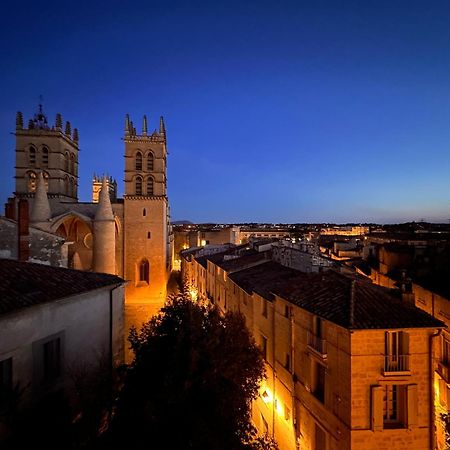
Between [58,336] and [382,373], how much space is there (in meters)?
9.62

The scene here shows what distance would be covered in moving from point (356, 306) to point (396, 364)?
2.05m

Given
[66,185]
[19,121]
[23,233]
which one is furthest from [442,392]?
[19,121]

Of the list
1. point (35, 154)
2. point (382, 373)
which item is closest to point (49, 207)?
point (35, 154)

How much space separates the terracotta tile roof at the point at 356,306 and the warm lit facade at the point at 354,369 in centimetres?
3

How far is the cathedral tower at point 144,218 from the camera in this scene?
3348 cm

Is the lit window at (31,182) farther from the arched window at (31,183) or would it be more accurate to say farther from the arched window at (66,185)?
the arched window at (66,185)

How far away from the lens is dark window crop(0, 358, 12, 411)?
294 inches

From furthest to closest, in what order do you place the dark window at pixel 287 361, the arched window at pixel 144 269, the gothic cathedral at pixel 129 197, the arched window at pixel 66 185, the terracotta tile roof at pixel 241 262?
the arched window at pixel 66 185, the arched window at pixel 144 269, the gothic cathedral at pixel 129 197, the terracotta tile roof at pixel 241 262, the dark window at pixel 287 361

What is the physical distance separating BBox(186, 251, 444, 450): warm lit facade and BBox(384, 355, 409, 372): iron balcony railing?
0.03 meters

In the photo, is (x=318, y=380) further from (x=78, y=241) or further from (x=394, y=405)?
(x=78, y=241)

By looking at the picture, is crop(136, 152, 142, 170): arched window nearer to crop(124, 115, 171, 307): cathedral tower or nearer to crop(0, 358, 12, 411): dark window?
crop(124, 115, 171, 307): cathedral tower

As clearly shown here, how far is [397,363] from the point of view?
31.3 ft

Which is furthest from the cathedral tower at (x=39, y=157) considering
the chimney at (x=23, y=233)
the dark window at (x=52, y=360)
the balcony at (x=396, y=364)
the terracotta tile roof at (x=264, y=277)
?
the balcony at (x=396, y=364)

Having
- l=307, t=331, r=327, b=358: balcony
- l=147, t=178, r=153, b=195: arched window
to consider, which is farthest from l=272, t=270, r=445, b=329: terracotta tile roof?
l=147, t=178, r=153, b=195: arched window
